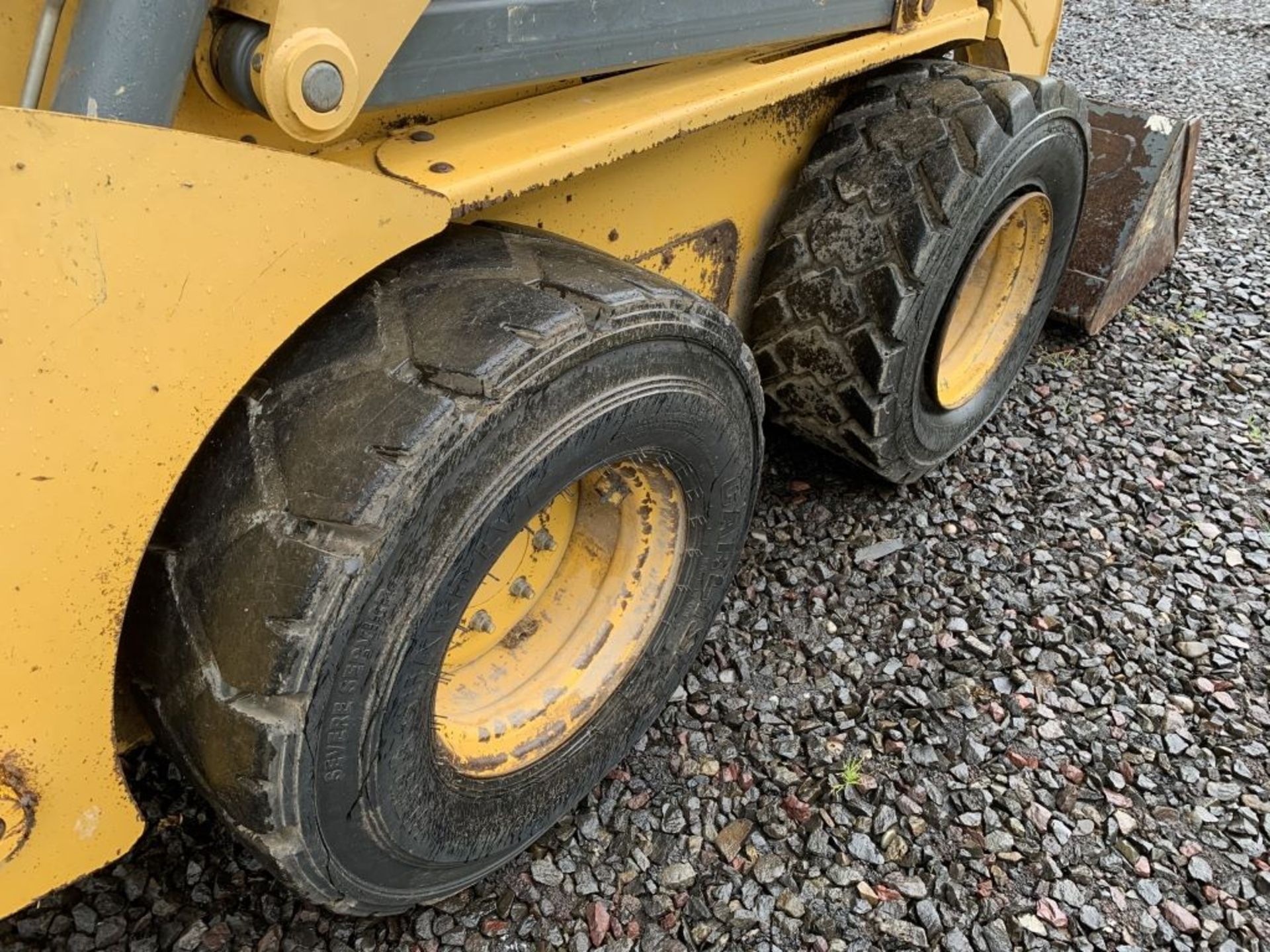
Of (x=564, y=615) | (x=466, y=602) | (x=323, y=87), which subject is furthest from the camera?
(x=564, y=615)

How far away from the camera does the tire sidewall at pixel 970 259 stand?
2068 millimetres

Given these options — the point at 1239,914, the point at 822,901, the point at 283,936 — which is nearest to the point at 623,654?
the point at 822,901

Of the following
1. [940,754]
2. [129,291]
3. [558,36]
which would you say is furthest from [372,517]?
[940,754]

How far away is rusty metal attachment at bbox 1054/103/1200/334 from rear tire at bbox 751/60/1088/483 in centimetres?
94

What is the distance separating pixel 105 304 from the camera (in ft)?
2.98

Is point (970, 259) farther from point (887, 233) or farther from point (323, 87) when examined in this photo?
point (323, 87)

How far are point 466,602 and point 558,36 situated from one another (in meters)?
0.76

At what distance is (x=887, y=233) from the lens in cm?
200

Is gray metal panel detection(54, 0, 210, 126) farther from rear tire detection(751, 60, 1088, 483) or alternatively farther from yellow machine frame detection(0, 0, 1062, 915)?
rear tire detection(751, 60, 1088, 483)

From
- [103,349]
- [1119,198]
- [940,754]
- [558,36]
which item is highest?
[558,36]

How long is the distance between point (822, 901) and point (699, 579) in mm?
612

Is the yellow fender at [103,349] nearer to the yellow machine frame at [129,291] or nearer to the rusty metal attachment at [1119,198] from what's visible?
the yellow machine frame at [129,291]

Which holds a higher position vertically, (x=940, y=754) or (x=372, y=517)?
(x=372, y=517)

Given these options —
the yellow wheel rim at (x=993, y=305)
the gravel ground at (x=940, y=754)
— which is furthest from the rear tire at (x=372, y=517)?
the yellow wheel rim at (x=993, y=305)
